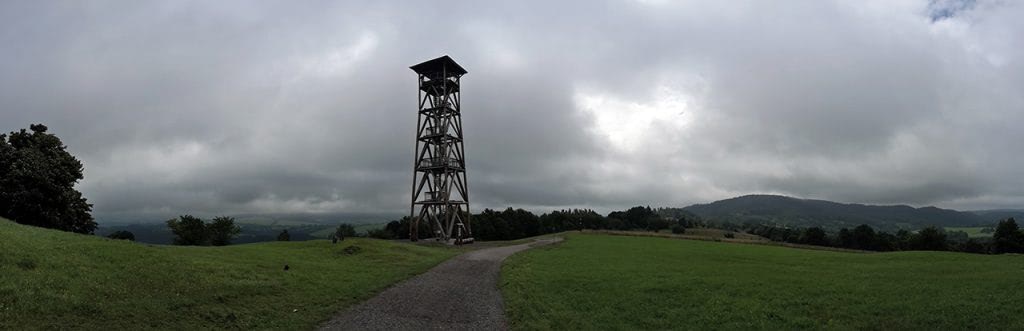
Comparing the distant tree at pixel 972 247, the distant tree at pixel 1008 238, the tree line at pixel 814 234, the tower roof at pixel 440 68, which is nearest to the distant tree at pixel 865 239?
the tree line at pixel 814 234

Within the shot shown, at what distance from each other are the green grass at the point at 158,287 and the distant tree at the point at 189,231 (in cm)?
2444

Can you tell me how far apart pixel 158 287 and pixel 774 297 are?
80.1ft

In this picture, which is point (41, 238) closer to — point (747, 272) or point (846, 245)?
point (747, 272)

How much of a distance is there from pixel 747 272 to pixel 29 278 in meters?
32.3

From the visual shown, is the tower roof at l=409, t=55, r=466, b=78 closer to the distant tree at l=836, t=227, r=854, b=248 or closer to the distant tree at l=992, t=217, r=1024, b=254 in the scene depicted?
the distant tree at l=992, t=217, r=1024, b=254

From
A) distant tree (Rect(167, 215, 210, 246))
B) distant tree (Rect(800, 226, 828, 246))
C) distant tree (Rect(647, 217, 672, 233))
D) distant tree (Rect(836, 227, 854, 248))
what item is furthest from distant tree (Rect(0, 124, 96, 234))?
distant tree (Rect(647, 217, 672, 233))

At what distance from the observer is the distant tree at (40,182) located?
3556 centimetres

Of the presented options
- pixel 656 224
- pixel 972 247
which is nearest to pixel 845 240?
pixel 972 247

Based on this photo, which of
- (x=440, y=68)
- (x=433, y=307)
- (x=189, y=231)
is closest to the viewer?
(x=433, y=307)

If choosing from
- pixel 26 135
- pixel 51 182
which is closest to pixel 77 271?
pixel 51 182

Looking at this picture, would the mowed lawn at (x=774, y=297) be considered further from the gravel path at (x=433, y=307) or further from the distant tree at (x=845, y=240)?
the distant tree at (x=845, y=240)

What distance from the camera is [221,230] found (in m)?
48.4

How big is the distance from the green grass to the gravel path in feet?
3.03

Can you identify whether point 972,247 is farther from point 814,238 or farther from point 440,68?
point 440,68
